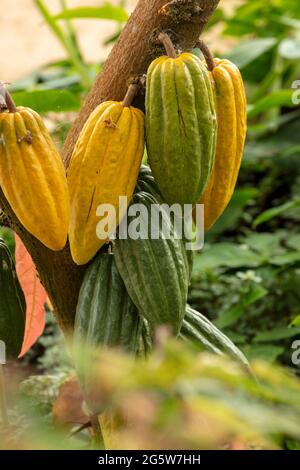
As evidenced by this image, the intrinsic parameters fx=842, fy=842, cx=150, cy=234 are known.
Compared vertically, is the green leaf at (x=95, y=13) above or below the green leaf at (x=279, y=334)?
above

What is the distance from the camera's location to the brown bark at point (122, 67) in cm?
99

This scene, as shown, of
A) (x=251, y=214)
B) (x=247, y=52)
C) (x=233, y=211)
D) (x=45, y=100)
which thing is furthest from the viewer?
(x=251, y=214)

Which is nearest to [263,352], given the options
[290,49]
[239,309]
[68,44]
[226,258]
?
Result: [239,309]

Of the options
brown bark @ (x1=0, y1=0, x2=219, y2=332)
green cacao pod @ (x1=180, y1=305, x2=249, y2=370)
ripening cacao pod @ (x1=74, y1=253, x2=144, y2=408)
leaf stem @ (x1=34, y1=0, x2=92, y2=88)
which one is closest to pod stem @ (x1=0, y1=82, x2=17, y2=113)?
brown bark @ (x1=0, y1=0, x2=219, y2=332)

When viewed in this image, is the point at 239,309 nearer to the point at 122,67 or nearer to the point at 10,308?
the point at 10,308

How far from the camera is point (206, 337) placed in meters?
1.12

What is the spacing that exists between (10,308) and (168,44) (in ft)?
1.38

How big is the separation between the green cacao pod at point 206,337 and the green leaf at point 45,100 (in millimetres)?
737

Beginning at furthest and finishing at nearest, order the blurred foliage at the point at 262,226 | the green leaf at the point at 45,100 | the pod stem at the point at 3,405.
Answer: the blurred foliage at the point at 262,226, the green leaf at the point at 45,100, the pod stem at the point at 3,405

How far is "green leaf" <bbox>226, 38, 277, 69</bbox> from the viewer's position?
2.48 meters

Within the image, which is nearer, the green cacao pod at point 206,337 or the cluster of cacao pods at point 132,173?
the cluster of cacao pods at point 132,173

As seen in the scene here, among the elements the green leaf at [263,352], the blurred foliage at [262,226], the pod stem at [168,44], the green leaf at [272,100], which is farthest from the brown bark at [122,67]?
the green leaf at [272,100]

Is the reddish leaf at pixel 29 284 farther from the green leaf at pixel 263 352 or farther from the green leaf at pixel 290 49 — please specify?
the green leaf at pixel 290 49

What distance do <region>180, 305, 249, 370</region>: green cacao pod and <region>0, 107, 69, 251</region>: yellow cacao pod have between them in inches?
9.6
